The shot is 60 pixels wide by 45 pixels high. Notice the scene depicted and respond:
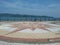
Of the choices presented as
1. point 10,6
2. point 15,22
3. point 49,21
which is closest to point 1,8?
point 10,6

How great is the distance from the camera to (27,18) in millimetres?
1699

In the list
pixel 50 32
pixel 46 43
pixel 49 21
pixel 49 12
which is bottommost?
pixel 46 43

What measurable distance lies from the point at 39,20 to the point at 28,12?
160mm

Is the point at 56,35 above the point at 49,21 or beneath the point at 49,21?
beneath

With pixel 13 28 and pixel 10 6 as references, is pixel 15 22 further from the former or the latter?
pixel 10 6

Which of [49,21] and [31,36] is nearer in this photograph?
[31,36]

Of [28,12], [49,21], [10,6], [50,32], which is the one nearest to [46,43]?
[50,32]

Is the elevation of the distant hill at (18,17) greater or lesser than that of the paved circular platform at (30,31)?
greater

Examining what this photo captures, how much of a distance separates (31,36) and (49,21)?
11.7 inches

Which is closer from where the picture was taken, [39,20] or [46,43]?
[46,43]

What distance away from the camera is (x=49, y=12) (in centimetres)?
170

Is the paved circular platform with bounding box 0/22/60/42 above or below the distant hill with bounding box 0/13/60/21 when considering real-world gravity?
below

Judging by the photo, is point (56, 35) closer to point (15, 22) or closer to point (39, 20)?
point (39, 20)

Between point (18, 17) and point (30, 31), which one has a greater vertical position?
point (18, 17)
